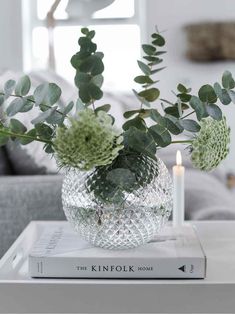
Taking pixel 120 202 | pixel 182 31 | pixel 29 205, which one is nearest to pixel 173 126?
pixel 120 202

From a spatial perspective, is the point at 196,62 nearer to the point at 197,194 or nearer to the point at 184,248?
the point at 197,194

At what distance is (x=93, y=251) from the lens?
0.96 metres

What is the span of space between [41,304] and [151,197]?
222mm

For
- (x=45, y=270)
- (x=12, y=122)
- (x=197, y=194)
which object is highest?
(x=12, y=122)

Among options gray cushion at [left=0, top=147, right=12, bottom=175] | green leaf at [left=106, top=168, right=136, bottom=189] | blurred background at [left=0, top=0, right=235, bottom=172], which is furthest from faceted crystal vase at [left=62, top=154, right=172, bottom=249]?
blurred background at [left=0, top=0, right=235, bottom=172]

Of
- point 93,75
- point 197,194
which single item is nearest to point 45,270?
point 93,75

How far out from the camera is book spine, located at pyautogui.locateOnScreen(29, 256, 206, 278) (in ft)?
3.01

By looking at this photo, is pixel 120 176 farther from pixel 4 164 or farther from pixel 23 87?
pixel 4 164

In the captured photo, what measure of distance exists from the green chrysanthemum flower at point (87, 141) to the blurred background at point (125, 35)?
12.5 ft

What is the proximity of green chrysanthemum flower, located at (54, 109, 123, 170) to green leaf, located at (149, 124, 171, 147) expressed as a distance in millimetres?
82

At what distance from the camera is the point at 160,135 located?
2.98ft

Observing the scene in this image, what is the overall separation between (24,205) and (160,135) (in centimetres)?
75

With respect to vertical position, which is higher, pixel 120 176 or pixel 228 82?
pixel 228 82

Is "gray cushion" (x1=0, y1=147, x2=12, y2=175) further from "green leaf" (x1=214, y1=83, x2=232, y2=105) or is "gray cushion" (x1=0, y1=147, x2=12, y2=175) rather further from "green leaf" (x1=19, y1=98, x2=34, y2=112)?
"green leaf" (x1=214, y1=83, x2=232, y2=105)
